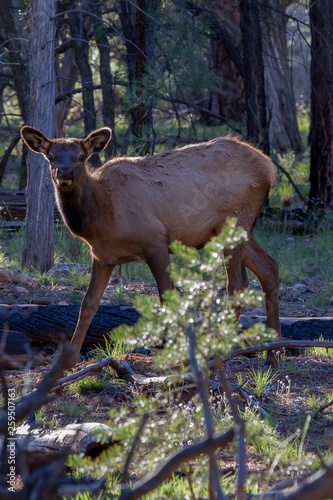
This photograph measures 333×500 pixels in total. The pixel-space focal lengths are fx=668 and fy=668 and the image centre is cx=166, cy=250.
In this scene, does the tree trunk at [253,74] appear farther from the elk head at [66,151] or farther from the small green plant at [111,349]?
the small green plant at [111,349]

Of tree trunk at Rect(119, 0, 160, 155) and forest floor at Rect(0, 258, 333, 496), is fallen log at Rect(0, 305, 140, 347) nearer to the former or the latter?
forest floor at Rect(0, 258, 333, 496)

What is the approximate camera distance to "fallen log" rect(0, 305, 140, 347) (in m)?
6.29

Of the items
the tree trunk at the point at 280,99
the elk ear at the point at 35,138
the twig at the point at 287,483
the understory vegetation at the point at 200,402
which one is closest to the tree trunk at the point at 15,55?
the elk ear at the point at 35,138

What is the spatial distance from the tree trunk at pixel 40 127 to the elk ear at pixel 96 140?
258cm

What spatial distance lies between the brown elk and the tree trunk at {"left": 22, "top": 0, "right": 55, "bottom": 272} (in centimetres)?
256

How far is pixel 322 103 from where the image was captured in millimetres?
11953

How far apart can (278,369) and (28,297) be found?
311cm

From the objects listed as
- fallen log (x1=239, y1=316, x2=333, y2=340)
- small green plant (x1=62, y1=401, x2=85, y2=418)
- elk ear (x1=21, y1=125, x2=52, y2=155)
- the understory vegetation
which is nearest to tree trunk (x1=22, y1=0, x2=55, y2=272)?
elk ear (x1=21, y1=125, x2=52, y2=155)

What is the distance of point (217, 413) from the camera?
4.39m

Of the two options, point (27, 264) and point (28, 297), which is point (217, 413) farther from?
point (27, 264)

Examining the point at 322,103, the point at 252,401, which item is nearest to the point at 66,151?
the point at 252,401

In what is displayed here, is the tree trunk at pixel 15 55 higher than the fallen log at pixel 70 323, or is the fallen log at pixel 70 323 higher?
the tree trunk at pixel 15 55

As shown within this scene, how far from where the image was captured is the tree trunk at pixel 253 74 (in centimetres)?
1156

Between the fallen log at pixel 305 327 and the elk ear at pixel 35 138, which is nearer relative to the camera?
the elk ear at pixel 35 138
